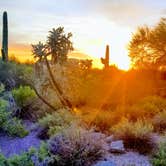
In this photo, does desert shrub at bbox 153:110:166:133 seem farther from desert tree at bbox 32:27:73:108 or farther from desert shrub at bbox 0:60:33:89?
desert shrub at bbox 0:60:33:89

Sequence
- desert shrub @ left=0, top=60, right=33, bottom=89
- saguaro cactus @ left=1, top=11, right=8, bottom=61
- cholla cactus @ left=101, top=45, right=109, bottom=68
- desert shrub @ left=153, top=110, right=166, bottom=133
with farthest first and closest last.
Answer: cholla cactus @ left=101, top=45, right=109, bottom=68, saguaro cactus @ left=1, top=11, right=8, bottom=61, desert shrub @ left=0, top=60, right=33, bottom=89, desert shrub @ left=153, top=110, right=166, bottom=133

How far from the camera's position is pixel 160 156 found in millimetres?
9141

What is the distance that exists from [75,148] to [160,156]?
5.68ft

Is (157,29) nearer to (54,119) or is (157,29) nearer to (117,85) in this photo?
(117,85)

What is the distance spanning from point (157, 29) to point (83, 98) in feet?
21.9

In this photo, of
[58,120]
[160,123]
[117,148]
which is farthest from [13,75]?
[117,148]

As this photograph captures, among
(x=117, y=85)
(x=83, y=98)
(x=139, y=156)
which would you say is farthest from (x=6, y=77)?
(x=139, y=156)

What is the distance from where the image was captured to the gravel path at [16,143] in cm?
1024

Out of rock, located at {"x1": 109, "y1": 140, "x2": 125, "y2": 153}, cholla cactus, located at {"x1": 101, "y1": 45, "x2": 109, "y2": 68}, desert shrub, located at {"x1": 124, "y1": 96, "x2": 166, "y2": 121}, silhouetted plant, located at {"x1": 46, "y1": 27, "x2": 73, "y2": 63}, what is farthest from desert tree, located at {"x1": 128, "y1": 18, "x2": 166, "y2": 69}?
rock, located at {"x1": 109, "y1": 140, "x2": 125, "y2": 153}

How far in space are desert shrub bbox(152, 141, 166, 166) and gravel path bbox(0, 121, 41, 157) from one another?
9.28ft

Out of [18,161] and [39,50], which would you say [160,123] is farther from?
[18,161]

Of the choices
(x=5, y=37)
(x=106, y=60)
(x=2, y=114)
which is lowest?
(x=2, y=114)

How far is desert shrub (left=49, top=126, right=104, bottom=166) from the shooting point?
9.05 m

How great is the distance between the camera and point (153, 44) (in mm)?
21734
